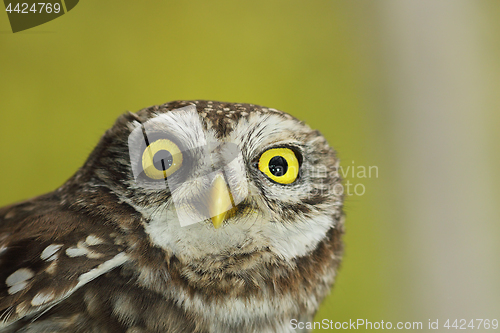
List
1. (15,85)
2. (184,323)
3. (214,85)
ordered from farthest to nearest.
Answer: (214,85), (15,85), (184,323)

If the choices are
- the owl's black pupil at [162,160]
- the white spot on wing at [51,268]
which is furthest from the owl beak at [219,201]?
the white spot on wing at [51,268]

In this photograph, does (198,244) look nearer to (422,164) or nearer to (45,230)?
(45,230)

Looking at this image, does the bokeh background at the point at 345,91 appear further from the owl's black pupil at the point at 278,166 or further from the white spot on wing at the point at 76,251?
the white spot on wing at the point at 76,251

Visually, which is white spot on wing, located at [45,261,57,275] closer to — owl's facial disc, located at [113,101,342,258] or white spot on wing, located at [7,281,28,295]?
white spot on wing, located at [7,281,28,295]

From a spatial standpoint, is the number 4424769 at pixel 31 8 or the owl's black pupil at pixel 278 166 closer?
the owl's black pupil at pixel 278 166

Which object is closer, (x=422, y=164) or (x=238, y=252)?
(x=238, y=252)

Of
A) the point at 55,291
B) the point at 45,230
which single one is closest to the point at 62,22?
the point at 45,230

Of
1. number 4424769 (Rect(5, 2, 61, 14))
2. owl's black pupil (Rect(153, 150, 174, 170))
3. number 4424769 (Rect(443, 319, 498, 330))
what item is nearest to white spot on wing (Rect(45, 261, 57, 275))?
owl's black pupil (Rect(153, 150, 174, 170))
